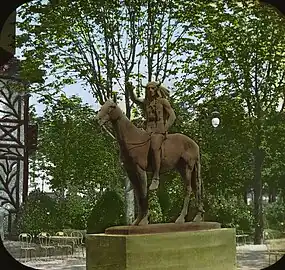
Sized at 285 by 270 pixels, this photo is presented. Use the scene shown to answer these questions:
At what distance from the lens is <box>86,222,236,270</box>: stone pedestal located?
11.3 feet

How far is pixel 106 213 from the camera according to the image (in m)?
5.91

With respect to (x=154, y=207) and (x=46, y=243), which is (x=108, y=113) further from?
(x=46, y=243)

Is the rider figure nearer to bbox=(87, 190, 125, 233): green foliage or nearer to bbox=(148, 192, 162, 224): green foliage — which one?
bbox=(148, 192, 162, 224): green foliage

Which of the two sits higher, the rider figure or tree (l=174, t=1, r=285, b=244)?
tree (l=174, t=1, r=285, b=244)

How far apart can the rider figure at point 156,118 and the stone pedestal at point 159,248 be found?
Answer: 38 cm

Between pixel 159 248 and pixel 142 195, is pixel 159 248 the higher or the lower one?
the lower one

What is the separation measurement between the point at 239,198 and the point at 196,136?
832 mm

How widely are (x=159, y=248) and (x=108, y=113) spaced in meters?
0.94

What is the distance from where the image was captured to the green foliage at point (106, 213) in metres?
5.85

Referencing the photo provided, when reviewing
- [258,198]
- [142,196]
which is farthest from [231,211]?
[142,196]

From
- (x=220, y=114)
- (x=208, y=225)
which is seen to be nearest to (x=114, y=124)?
(x=208, y=225)

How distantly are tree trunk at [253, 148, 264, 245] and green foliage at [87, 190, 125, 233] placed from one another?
1454 millimetres

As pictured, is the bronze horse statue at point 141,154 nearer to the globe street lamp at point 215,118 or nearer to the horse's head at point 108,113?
the horse's head at point 108,113

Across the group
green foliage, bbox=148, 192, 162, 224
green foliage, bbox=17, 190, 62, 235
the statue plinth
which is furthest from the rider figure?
green foliage, bbox=17, 190, 62, 235
